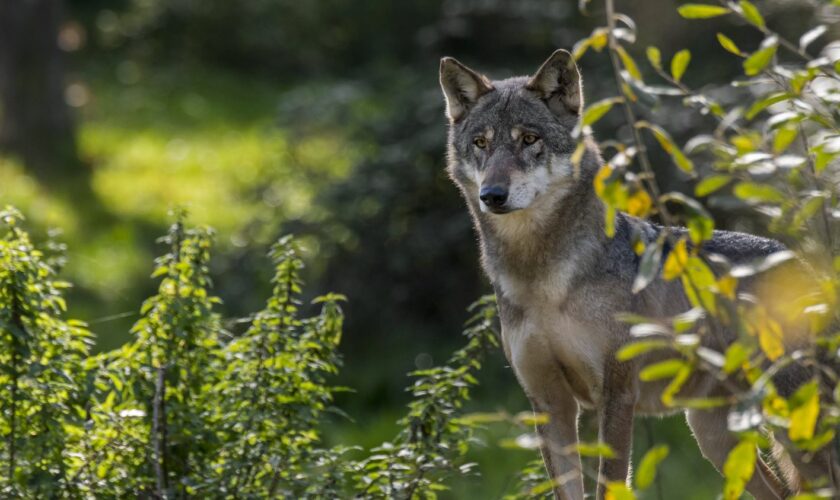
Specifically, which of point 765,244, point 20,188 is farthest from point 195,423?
point 20,188

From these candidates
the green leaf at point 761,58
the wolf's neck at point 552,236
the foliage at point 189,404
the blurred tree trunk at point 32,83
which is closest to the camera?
the green leaf at point 761,58

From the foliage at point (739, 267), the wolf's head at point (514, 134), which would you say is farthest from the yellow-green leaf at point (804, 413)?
the wolf's head at point (514, 134)

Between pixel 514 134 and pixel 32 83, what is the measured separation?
10497 mm

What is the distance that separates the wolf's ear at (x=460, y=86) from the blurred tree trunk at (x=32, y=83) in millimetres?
9441

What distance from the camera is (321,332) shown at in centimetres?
541

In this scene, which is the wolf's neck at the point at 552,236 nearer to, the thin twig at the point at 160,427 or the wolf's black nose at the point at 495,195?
the wolf's black nose at the point at 495,195

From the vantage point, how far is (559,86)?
217 inches

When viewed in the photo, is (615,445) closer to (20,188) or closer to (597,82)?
(597,82)

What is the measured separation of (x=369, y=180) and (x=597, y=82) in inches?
80.6

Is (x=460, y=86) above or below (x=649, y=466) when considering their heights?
above

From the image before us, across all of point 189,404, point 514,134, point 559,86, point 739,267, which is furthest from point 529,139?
point 739,267

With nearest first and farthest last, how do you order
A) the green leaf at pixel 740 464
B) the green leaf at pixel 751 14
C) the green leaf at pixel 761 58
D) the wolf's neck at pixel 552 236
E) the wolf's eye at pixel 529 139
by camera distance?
1. the green leaf at pixel 740 464
2. the green leaf at pixel 761 58
3. the green leaf at pixel 751 14
4. the wolf's neck at pixel 552 236
5. the wolf's eye at pixel 529 139

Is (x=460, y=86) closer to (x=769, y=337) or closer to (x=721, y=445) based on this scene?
(x=721, y=445)

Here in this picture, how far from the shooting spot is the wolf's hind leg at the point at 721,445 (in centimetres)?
549
